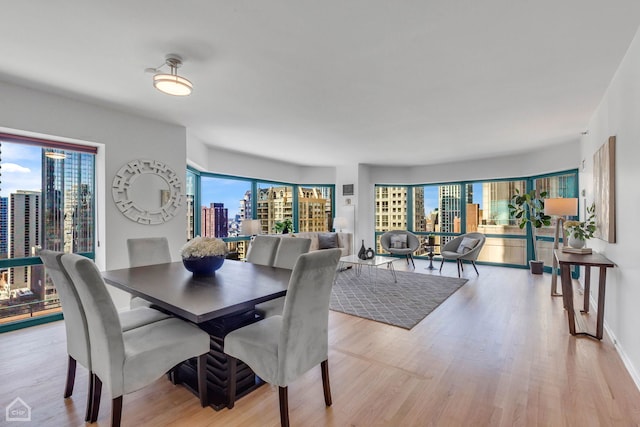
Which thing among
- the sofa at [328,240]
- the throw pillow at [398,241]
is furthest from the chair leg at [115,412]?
the throw pillow at [398,241]

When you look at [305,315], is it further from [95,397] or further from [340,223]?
[340,223]

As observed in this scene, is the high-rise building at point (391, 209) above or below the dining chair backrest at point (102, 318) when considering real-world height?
above

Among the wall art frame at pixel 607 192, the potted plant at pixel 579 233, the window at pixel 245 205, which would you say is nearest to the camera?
the wall art frame at pixel 607 192

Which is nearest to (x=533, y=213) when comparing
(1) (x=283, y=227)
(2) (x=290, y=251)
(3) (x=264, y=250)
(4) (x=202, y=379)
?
(1) (x=283, y=227)

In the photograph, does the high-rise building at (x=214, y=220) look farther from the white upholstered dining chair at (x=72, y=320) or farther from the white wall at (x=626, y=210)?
the white wall at (x=626, y=210)

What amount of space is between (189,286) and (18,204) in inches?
106

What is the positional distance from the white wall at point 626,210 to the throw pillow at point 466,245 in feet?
9.46

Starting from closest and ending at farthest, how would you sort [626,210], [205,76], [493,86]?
[626,210] → [205,76] → [493,86]

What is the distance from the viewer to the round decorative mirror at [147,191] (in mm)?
3674

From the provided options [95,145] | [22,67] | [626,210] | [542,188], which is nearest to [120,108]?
[95,145]

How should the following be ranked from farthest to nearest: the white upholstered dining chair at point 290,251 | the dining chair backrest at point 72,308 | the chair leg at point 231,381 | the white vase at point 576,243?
the white vase at point 576,243 → the white upholstered dining chair at point 290,251 → the chair leg at point 231,381 → the dining chair backrest at point 72,308

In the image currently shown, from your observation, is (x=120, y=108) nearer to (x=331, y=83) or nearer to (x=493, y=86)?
(x=331, y=83)

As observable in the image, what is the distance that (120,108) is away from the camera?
352 centimetres

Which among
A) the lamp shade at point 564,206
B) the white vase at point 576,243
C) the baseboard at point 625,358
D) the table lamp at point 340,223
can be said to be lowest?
the baseboard at point 625,358
